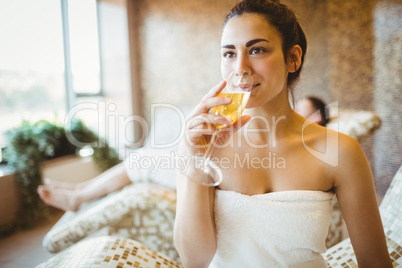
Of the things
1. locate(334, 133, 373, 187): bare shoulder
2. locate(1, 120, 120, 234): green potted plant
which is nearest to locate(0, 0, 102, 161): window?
locate(1, 120, 120, 234): green potted plant

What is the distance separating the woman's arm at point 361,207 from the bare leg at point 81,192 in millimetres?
1756

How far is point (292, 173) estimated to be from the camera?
1091 millimetres

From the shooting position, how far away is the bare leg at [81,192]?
7.47 ft

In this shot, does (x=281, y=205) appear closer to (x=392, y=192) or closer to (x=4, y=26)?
(x=392, y=192)

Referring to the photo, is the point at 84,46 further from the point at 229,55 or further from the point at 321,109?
the point at 229,55

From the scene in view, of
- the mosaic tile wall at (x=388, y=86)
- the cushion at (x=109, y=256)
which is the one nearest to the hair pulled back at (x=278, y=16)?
the cushion at (x=109, y=256)

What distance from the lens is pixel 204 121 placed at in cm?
80

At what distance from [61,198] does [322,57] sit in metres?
3.69

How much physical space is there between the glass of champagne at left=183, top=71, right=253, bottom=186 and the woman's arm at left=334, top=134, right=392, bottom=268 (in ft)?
1.44

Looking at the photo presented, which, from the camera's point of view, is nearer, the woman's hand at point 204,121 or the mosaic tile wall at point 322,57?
the woman's hand at point 204,121

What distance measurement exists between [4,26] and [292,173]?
12.4 ft

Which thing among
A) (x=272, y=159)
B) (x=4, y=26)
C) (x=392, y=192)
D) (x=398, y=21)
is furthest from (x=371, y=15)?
(x=4, y=26)

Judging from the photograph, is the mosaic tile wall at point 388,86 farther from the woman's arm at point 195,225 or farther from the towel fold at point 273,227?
the woman's arm at point 195,225

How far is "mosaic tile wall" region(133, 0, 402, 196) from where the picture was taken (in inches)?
140
